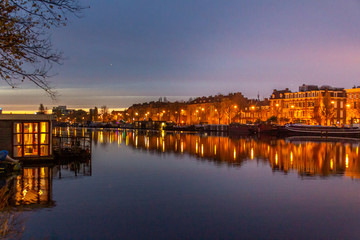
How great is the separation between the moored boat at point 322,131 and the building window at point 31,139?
72293 millimetres

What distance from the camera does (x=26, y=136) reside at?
29.7 meters

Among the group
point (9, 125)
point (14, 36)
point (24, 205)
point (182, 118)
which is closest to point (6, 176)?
point (9, 125)

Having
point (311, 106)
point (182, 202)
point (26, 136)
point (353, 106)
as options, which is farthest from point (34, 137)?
point (353, 106)

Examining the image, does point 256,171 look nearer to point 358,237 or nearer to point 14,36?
point 358,237

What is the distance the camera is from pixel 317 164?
1375 inches

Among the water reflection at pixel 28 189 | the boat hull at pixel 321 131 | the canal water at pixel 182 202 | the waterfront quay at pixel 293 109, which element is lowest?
the canal water at pixel 182 202

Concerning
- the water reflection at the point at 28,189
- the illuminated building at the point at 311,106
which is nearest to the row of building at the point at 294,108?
the illuminated building at the point at 311,106

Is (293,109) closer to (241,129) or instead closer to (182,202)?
(241,129)

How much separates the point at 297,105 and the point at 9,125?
392ft

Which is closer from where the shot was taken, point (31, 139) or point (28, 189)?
point (28, 189)

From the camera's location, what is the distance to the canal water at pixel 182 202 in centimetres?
1443

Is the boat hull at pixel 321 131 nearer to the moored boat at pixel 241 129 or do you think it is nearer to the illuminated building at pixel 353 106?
the moored boat at pixel 241 129

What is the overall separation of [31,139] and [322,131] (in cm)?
7568

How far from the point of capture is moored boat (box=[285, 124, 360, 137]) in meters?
86.7
